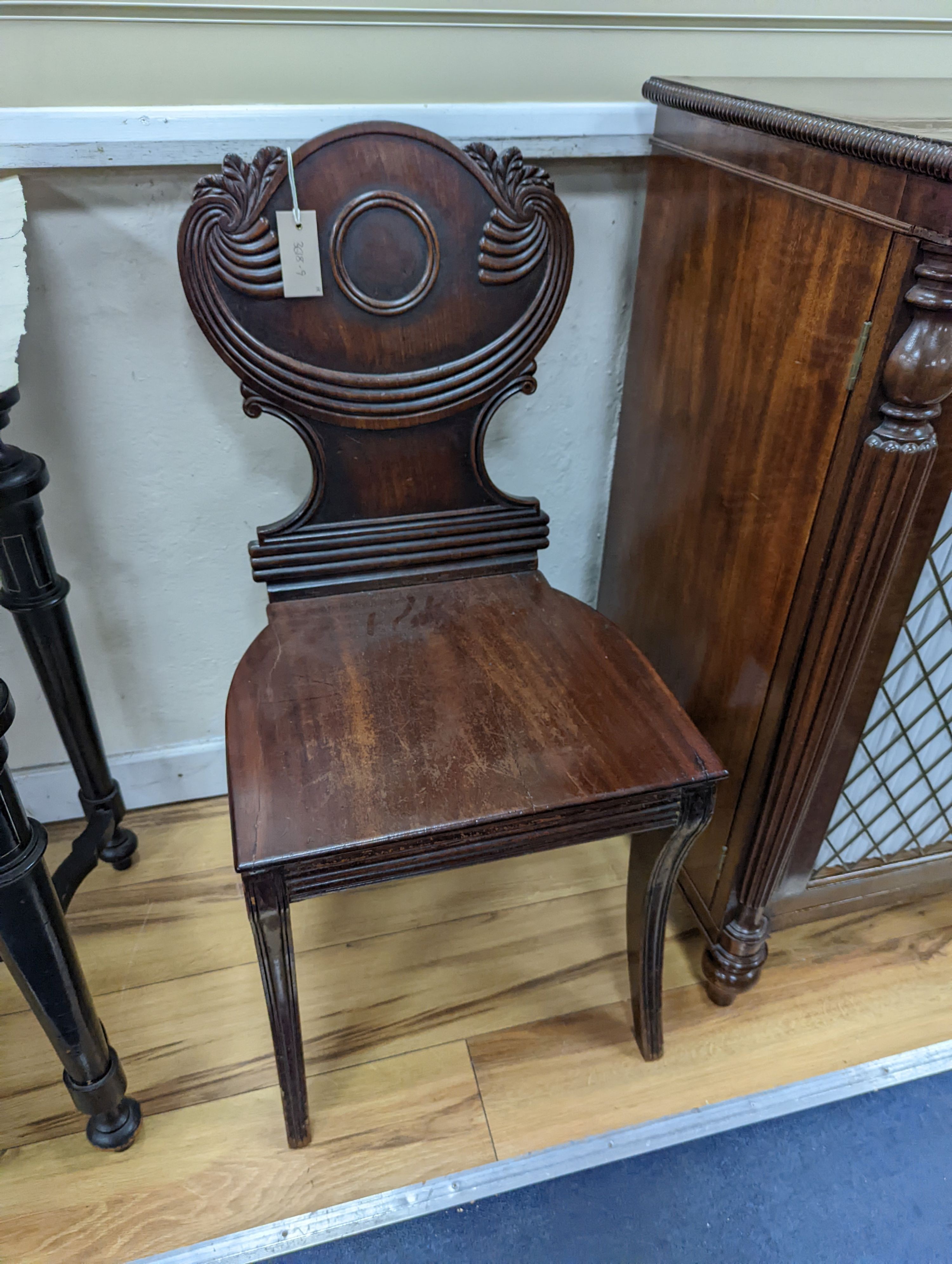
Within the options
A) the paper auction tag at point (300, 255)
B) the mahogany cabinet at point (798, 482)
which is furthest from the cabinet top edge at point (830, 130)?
the paper auction tag at point (300, 255)

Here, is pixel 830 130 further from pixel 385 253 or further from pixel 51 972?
pixel 51 972

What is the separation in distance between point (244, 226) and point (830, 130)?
560 mm

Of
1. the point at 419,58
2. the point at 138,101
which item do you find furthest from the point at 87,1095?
the point at 419,58

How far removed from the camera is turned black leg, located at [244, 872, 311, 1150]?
30.7 inches

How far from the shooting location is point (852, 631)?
2.76 feet

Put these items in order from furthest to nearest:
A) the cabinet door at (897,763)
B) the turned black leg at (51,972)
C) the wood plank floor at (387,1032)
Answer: the wood plank floor at (387,1032) → the cabinet door at (897,763) → the turned black leg at (51,972)

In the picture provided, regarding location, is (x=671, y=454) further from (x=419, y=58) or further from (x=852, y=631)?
(x=419, y=58)

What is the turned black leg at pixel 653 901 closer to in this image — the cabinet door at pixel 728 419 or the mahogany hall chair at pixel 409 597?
the mahogany hall chair at pixel 409 597

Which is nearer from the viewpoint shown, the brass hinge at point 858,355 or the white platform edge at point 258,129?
the brass hinge at point 858,355

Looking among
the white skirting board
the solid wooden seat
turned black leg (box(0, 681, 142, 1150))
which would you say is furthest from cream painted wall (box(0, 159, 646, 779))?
turned black leg (box(0, 681, 142, 1150))

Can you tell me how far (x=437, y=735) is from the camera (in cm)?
87

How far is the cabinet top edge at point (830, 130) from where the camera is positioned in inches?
24.9

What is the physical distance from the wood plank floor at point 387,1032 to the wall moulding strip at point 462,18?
3.57 feet

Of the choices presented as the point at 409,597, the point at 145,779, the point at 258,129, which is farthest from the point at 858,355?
the point at 145,779
